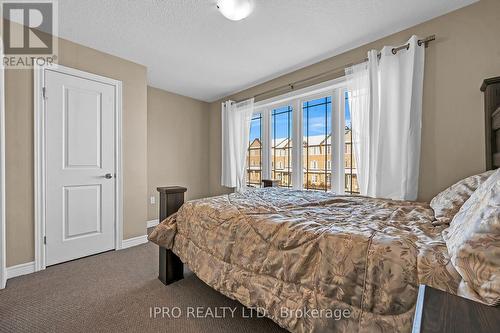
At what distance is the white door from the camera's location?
2.35 meters

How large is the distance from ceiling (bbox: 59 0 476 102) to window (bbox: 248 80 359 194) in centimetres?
54

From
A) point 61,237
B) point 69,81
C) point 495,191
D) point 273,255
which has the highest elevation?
point 69,81

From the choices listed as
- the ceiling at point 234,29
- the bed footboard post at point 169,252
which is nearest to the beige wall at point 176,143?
the ceiling at point 234,29

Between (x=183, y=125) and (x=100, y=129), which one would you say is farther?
(x=183, y=125)

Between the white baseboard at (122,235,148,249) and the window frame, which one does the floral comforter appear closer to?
the window frame

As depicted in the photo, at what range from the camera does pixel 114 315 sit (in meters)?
1.56

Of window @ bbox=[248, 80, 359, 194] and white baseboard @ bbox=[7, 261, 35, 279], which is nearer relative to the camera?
white baseboard @ bbox=[7, 261, 35, 279]

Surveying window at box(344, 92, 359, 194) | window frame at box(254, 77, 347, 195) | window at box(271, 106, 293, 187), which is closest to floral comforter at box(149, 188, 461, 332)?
window at box(344, 92, 359, 194)

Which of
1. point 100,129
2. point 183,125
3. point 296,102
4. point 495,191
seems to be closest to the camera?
point 495,191

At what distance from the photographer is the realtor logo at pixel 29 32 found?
1.98 metres

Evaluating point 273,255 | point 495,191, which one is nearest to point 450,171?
point 495,191

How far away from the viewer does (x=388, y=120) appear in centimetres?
224

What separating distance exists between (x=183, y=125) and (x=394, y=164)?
3.55 meters

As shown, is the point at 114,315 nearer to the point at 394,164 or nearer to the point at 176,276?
the point at 176,276
